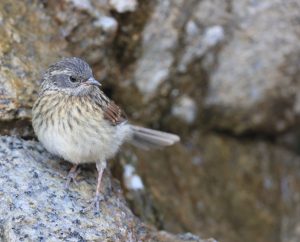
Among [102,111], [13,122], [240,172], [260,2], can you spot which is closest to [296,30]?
[260,2]

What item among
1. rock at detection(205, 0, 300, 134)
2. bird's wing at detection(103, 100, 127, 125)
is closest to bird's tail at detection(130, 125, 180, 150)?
bird's wing at detection(103, 100, 127, 125)

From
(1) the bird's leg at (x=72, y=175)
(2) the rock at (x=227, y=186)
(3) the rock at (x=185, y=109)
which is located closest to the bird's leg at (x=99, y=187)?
(1) the bird's leg at (x=72, y=175)

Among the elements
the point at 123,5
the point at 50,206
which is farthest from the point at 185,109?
the point at 50,206

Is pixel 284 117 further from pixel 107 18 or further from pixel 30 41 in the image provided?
pixel 30 41

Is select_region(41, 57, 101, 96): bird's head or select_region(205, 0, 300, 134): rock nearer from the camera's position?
select_region(41, 57, 101, 96): bird's head

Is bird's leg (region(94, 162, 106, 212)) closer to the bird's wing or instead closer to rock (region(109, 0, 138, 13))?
the bird's wing
